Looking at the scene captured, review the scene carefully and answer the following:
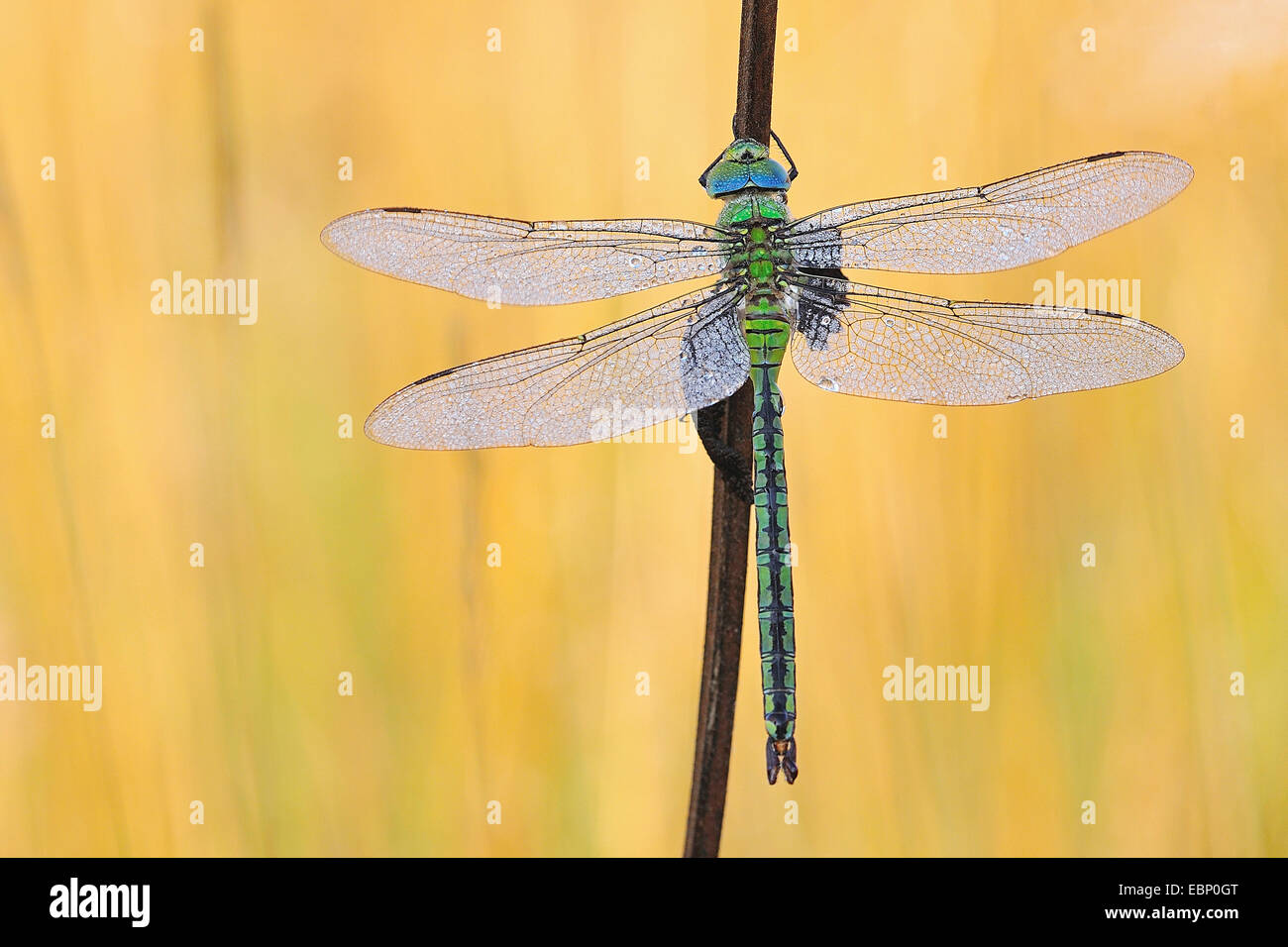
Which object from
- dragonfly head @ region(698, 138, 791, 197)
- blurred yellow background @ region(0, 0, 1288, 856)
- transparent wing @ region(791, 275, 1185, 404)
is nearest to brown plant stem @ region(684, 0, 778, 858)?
dragonfly head @ region(698, 138, 791, 197)

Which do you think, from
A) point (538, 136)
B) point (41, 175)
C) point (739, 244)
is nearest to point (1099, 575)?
point (739, 244)

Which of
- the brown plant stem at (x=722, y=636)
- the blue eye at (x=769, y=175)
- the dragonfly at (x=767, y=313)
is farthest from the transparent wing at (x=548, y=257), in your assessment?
the brown plant stem at (x=722, y=636)

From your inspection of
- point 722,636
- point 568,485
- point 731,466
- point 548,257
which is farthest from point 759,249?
point 568,485

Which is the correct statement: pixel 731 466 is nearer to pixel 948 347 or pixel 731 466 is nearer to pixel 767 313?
pixel 767 313

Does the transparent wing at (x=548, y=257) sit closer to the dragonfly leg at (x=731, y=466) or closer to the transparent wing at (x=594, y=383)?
the transparent wing at (x=594, y=383)

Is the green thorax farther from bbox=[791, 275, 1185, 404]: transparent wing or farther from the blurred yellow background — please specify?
the blurred yellow background

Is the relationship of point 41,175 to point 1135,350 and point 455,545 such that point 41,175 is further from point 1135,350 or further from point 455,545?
point 1135,350
